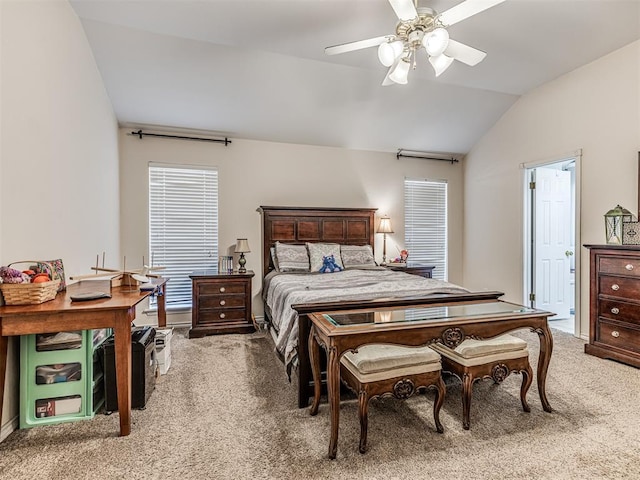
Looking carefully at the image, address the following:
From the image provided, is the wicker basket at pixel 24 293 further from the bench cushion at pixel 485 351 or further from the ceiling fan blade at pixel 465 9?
the ceiling fan blade at pixel 465 9

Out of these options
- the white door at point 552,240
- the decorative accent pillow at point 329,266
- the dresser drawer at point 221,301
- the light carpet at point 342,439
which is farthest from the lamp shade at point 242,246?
the white door at point 552,240

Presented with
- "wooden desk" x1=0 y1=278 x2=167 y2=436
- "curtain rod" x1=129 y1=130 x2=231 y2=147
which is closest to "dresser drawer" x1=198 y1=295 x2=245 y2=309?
"wooden desk" x1=0 y1=278 x2=167 y2=436

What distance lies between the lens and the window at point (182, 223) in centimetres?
450

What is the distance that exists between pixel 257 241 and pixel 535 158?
3.93m

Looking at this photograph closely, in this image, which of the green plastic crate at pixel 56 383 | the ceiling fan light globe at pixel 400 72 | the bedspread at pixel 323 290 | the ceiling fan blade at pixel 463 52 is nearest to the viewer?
the green plastic crate at pixel 56 383

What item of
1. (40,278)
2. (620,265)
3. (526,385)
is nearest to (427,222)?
(620,265)

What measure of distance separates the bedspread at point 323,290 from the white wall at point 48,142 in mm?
1731

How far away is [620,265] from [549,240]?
1672 millimetres

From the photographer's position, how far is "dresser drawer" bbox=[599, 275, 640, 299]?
9.85 feet

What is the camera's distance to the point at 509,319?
2129 mm

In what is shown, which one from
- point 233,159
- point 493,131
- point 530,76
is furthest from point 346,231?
point 530,76

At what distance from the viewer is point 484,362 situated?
6.97 feet

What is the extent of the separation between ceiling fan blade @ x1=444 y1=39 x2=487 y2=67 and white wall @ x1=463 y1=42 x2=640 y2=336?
7.06 feet

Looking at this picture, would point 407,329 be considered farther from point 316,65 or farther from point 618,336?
point 316,65
